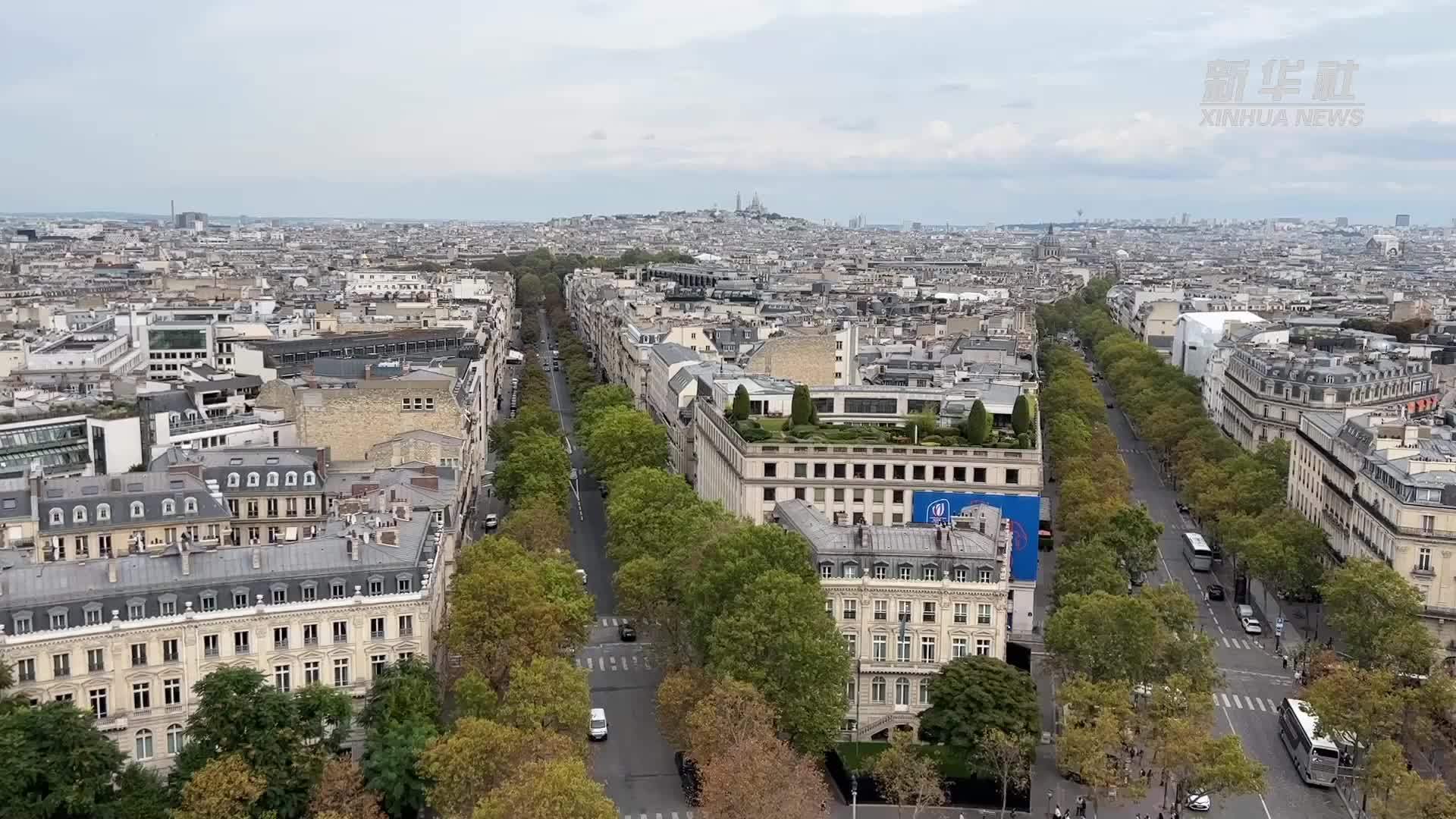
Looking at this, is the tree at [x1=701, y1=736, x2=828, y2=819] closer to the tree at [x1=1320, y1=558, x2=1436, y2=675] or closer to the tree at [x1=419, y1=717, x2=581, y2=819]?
the tree at [x1=419, y1=717, x2=581, y2=819]

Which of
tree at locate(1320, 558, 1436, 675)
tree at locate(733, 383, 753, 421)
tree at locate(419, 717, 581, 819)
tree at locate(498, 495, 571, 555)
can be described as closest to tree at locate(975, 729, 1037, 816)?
tree at locate(419, 717, 581, 819)

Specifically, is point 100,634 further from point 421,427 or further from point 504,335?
point 504,335

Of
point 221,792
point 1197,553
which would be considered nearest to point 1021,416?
point 1197,553

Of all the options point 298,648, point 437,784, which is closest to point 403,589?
point 298,648

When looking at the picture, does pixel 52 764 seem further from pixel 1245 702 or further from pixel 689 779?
pixel 1245 702

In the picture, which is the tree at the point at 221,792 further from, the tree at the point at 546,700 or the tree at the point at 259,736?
the tree at the point at 546,700
